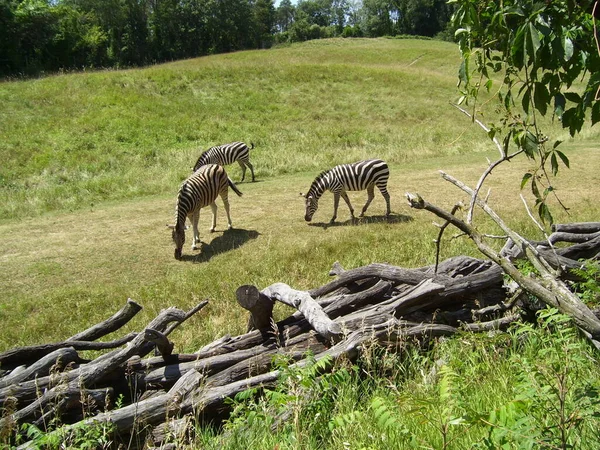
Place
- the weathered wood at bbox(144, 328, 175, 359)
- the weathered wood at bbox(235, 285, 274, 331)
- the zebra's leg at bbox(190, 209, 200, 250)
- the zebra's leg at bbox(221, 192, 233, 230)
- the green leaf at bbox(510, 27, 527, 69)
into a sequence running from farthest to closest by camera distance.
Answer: the zebra's leg at bbox(221, 192, 233, 230) → the zebra's leg at bbox(190, 209, 200, 250) → the weathered wood at bbox(235, 285, 274, 331) → the weathered wood at bbox(144, 328, 175, 359) → the green leaf at bbox(510, 27, 527, 69)

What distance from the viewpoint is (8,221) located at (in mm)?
16234

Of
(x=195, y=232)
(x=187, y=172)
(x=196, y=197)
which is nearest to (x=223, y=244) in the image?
(x=195, y=232)

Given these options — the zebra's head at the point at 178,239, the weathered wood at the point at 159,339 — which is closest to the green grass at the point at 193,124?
the zebra's head at the point at 178,239

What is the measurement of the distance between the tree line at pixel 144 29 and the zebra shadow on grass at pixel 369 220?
1570 inches

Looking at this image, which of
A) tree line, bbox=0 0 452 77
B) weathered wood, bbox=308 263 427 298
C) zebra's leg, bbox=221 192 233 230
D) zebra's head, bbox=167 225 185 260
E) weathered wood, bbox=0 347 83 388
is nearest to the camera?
weathered wood, bbox=0 347 83 388

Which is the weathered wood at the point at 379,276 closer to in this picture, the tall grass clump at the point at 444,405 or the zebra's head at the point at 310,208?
the tall grass clump at the point at 444,405

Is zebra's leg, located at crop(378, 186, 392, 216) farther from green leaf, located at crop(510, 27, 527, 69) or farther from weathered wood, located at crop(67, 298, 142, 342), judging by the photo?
green leaf, located at crop(510, 27, 527, 69)

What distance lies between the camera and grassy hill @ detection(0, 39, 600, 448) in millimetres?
9938

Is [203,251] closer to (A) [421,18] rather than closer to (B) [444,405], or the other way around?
(B) [444,405]

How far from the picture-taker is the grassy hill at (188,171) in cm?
994

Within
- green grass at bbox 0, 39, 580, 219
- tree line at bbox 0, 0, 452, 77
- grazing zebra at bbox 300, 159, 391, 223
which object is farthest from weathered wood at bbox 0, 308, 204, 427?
tree line at bbox 0, 0, 452, 77

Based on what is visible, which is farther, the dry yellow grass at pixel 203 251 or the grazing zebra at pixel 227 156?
the grazing zebra at pixel 227 156

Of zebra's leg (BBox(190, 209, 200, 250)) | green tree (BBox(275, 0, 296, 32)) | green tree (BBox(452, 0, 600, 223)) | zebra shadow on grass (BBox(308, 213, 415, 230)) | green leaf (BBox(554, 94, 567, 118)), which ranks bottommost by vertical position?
zebra shadow on grass (BBox(308, 213, 415, 230))

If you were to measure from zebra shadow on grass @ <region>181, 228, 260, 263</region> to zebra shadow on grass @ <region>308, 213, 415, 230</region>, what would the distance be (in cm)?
187
